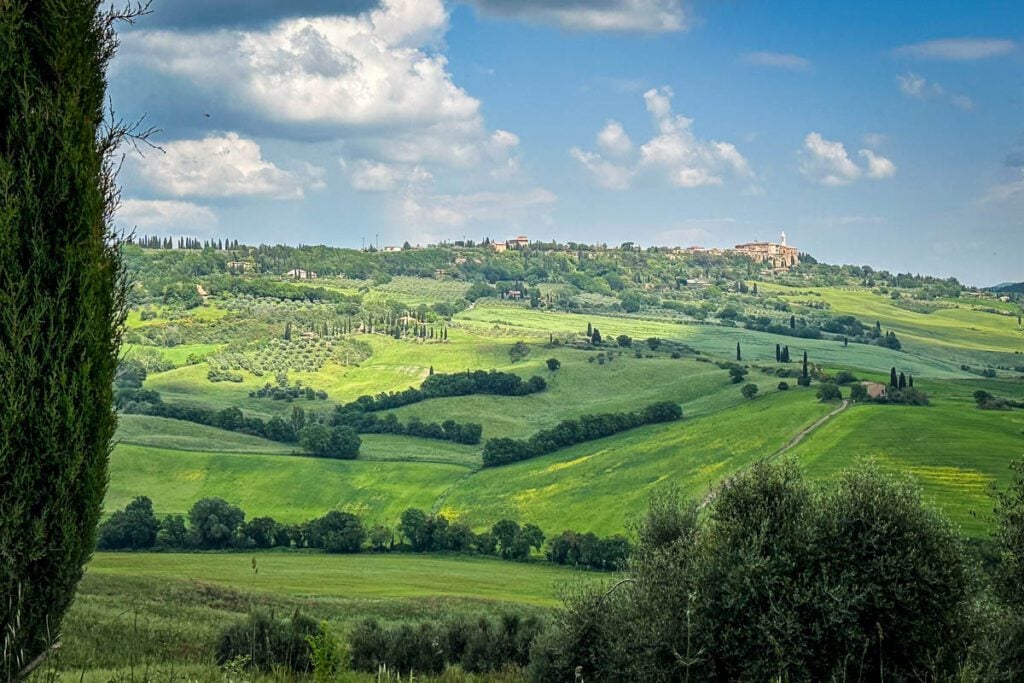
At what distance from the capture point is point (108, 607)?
3984cm

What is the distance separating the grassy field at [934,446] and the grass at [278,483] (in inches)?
2132

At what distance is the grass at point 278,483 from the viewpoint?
411ft

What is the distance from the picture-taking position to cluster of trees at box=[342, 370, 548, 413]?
18500cm

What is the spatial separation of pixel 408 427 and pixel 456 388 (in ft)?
71.4

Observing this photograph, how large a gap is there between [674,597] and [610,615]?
3.09m

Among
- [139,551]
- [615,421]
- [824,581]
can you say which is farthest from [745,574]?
[615,421]

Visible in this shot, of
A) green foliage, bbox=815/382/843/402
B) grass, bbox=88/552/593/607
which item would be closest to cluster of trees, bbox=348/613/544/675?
grass, bbox=88/552/593/607

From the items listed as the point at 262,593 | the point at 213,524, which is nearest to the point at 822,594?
Answer: the point at 262,593

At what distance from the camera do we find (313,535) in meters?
111

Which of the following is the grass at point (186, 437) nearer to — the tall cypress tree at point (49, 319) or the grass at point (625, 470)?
the grass at point (625, 470)

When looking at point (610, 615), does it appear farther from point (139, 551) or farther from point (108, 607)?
point (139, 551)

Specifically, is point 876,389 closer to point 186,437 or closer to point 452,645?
point 186,437

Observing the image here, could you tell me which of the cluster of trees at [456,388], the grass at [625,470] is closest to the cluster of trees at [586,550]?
the grass at [625,470]

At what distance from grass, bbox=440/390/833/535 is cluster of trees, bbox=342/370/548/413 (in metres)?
41.5
